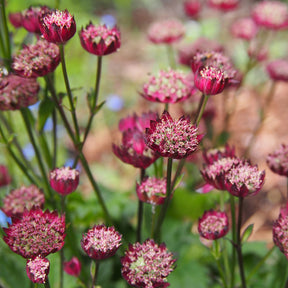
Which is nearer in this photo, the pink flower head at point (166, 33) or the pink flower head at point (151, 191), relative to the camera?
the pink flower head at point (151, 191)

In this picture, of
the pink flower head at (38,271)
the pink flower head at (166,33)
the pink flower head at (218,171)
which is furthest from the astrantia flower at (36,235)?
the pink flower head at (166,33)

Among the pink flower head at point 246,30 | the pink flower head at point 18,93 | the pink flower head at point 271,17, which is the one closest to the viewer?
the pink flower head at point 18,93

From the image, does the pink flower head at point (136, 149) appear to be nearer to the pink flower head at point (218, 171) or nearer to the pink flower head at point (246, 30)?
the pink flower head at point (218, 171)

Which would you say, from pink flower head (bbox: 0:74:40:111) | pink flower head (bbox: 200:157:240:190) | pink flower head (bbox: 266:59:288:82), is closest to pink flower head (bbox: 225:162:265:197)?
pink flower head (bbox: 200:157:240:190)

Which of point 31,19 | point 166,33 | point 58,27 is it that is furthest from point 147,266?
point 166,33

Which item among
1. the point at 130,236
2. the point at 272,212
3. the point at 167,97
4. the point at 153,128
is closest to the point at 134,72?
the point at 272,212

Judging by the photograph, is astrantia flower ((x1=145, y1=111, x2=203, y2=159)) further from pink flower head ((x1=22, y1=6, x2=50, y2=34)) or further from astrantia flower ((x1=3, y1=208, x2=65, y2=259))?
pink flower head ((x1=22, y1=6, x2=50, y2=34))

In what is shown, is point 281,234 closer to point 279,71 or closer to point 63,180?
point 63,180
